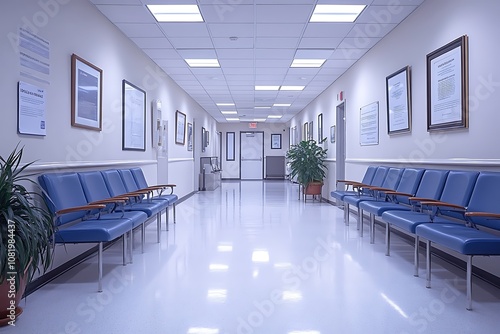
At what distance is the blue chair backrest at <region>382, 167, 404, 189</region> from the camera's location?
4961 millimetres

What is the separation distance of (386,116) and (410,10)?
1577mm

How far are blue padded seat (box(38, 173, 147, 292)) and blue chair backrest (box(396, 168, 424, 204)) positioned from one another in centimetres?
313

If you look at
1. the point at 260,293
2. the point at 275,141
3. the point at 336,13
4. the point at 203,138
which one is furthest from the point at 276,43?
the point at 275,141

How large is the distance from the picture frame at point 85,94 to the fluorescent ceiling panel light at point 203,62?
8.61ft

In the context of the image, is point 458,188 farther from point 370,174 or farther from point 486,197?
point 370,174

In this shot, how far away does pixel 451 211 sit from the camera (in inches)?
141

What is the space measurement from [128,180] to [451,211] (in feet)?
12.8

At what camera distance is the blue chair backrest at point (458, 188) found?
339 cm

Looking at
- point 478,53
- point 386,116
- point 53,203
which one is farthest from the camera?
point 386,116

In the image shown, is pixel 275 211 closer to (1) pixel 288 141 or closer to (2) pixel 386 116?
(2) pixel 386 116

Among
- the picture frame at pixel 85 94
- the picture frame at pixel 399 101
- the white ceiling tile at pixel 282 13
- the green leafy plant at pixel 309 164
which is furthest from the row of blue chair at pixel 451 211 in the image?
the green leafy plant at pixel 309 164

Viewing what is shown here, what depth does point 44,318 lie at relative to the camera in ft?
8.43

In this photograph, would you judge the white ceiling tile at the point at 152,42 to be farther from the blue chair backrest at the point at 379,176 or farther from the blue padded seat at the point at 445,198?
the blue padded seat at the point at 445,198

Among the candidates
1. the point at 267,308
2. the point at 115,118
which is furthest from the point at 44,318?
the point at 115,118
